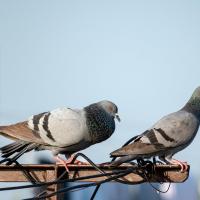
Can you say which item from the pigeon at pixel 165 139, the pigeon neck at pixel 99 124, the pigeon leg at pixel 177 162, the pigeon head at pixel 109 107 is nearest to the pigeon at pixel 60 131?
the pigeon neck at pixel 99 124

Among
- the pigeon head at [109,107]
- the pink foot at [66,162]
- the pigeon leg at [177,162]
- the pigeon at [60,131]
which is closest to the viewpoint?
the pink foot at [66,162]

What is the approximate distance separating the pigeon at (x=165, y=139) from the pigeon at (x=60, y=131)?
452 mm

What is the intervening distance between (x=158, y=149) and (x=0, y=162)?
6.98 feet

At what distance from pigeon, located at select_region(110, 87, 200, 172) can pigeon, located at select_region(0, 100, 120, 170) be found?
1.48 feet

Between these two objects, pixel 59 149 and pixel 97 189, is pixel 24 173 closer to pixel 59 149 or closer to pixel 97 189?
pixel 97 189

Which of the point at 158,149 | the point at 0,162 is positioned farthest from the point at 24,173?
the point at 158,149

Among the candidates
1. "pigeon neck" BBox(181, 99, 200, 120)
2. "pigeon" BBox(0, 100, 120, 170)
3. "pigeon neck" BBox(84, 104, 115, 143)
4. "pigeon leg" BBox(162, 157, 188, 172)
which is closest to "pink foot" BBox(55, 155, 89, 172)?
"pigeon" BBox(0, 100, 120, 170)

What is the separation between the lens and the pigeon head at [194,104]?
860cm

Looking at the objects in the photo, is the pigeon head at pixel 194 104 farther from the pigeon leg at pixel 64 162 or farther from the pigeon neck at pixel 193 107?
the pigeon leg at pixel 64 162

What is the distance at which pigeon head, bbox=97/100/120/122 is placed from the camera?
7.82m

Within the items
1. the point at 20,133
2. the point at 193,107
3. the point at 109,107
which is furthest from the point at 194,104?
the point at 20,133

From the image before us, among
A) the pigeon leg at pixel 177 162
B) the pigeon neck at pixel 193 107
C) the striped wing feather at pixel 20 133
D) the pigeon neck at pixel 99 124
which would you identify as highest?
the striped wing feather at pixel 20 133

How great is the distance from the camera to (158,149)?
7344 millimetres

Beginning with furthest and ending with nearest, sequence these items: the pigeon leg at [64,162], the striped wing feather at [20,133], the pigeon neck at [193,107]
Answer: the pigeon neck at [193,107] < the striped wing feather at [20,133] < the pigeon leg at [64,162]
